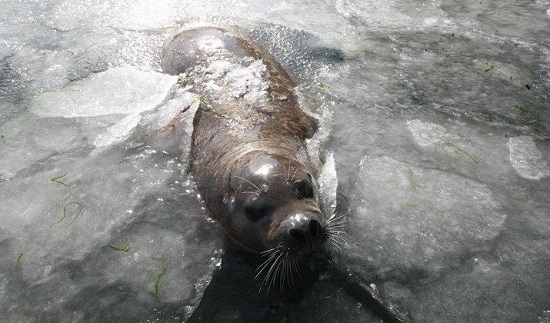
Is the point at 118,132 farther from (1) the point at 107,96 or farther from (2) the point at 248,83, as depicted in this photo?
(2) the point at 248,83

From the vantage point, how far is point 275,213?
3211 millimetres

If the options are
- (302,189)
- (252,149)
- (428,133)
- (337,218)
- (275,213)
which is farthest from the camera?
(428,133)

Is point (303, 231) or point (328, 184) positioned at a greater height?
point (303, 231)

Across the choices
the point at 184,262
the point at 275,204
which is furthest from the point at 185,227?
the point at 275,204

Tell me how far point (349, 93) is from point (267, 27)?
2.00 meters

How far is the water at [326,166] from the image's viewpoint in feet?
10.2

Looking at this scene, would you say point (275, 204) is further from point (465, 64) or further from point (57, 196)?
point (465, 64)

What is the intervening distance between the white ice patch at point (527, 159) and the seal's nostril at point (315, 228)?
6.57ft

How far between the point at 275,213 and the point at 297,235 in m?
0.33

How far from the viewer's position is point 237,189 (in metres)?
3.44

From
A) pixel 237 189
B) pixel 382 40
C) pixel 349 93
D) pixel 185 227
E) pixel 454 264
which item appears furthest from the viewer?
pixel 382 40

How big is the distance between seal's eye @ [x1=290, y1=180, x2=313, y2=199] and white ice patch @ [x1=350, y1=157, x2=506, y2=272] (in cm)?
45

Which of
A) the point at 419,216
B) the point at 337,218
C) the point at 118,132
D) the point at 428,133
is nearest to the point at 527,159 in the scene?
the point at 428,133

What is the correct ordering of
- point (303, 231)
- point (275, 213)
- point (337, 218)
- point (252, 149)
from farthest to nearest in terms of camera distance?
point (252, 149), point (337, 218), point (275, 213), point (303, 231)
